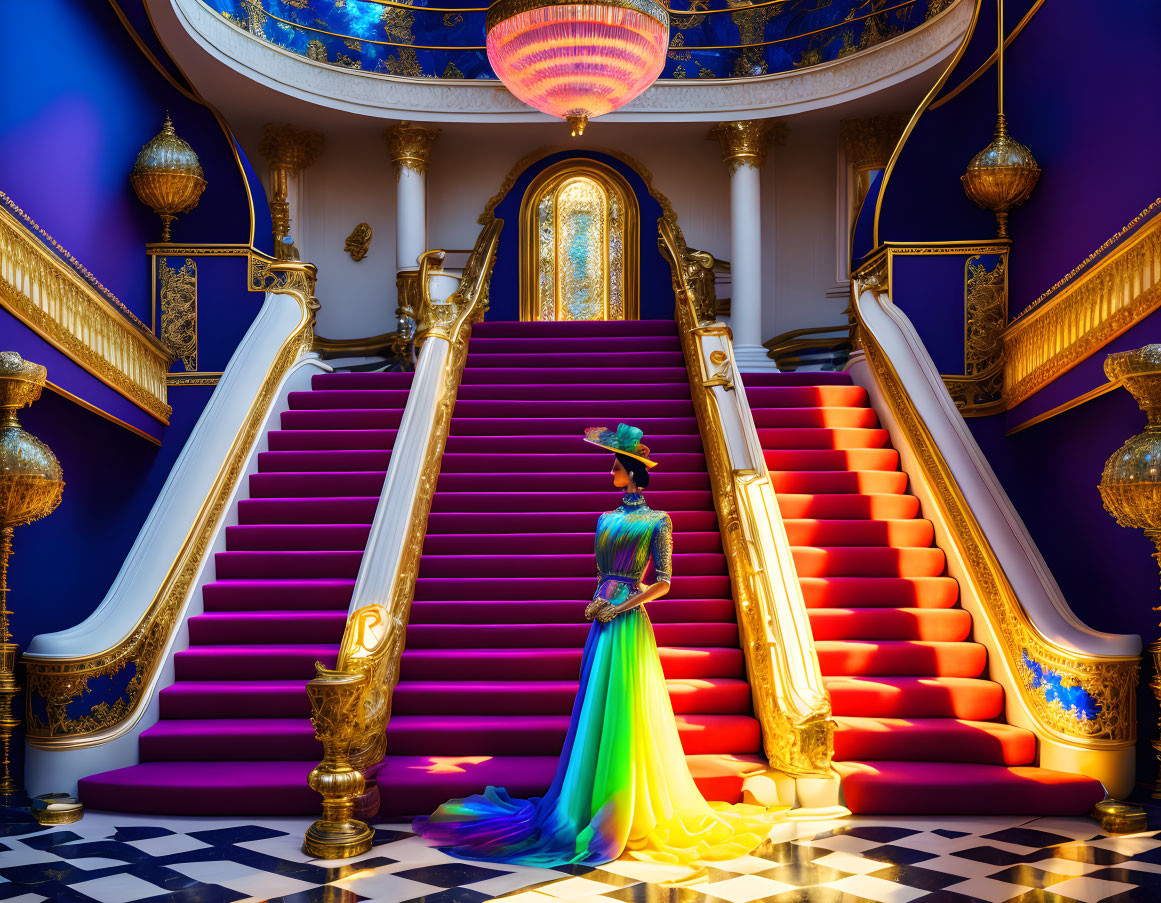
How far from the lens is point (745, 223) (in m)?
12.4

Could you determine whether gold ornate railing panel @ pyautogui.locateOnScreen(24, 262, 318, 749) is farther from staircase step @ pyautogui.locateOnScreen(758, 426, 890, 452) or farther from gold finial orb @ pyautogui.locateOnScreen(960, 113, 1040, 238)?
gold finial orb @ pyautogui.locateOnScreen(960, 113, 1040, 238)

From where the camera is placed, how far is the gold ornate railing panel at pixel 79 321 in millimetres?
6188

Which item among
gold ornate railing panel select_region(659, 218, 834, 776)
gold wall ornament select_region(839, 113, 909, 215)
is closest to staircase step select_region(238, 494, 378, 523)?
gold ornate railing panel select_region(659, 218, 834, 776)

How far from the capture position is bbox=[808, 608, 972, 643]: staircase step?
638 centimetres

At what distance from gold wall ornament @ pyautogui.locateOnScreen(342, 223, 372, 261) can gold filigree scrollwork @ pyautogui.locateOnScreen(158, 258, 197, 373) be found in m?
4.12

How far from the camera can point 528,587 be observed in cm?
665

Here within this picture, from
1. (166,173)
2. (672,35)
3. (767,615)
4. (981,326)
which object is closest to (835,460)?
(981,326)

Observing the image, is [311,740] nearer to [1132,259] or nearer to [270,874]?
[270,874]

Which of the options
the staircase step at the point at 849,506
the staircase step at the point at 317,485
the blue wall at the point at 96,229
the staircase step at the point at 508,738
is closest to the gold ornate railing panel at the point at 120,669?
the staircase step at the point at 317,485

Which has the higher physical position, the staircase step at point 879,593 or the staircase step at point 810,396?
the staircase step at point 810,396

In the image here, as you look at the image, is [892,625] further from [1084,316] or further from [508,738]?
[508,738]

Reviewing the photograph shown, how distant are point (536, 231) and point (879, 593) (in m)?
8.12

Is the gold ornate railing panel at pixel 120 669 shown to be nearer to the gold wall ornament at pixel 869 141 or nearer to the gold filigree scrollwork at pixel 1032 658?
the gold filigree scrollwork at pixel 1032 658

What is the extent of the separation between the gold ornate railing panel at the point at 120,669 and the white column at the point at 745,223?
22.1 feet
